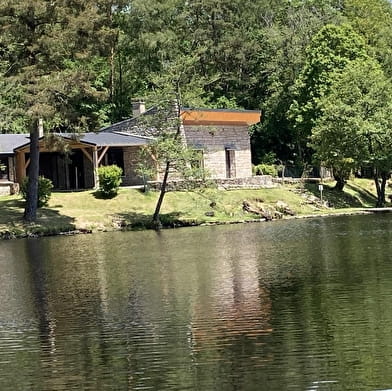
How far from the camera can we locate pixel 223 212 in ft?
143

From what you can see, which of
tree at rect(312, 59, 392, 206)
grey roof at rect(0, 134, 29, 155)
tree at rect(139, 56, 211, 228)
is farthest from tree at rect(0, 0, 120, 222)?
tree at rect(312, 59, 392, 206)

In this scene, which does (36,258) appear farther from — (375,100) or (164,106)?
(375,100)

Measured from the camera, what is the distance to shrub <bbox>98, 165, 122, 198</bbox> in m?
43.7

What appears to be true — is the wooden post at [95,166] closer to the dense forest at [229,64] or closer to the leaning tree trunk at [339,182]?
the dense forest at [229,64]

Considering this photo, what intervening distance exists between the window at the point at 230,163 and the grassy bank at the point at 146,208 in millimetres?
4255

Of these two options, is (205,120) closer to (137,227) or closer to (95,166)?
(95,166)

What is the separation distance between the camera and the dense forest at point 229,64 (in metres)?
37.0

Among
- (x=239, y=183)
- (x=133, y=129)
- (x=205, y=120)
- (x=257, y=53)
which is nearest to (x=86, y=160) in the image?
(x=133, y=129)

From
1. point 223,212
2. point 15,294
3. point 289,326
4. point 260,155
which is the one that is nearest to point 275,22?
point 260,155

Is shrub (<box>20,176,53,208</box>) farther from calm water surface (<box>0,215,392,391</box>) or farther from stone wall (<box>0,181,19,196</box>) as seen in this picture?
calm water surface (<box>0,215,392,391</box>)

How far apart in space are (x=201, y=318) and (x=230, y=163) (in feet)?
126

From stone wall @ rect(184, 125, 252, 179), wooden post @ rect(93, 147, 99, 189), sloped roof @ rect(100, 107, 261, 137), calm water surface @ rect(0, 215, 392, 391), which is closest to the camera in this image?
calm water surface @ rect(0, 215, 392, 391)

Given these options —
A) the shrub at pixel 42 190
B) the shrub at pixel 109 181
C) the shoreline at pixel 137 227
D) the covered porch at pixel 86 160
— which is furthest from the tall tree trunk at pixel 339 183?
the shrub at pixel 42 190

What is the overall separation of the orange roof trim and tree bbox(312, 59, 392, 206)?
4985 mm
